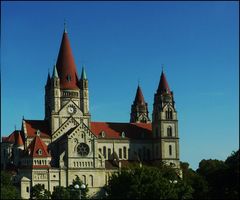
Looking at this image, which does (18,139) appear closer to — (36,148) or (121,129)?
(36,148)

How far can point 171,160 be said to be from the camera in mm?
147375

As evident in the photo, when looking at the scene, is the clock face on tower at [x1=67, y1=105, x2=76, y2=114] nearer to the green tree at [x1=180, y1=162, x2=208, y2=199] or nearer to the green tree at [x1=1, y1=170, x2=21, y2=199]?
the green tree at [x1=1, y1=170, x2=21, y2=199]

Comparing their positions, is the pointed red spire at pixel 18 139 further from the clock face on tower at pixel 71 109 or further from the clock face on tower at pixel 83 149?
the clock face on tower at pixel 83 149

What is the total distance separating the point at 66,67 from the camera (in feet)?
465

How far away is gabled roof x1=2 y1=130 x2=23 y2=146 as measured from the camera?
136 metres

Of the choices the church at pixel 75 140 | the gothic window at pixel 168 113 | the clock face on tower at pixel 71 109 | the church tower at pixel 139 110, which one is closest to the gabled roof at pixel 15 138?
the church at pixel 75 140

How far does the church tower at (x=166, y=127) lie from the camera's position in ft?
484

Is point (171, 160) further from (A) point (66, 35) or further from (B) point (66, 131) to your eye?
(A) point (66, 35)

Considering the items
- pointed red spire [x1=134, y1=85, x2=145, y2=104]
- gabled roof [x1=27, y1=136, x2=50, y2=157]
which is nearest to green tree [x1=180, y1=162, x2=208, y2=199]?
gabled roof [x1=27, y1=136, x2=50, y2=157]

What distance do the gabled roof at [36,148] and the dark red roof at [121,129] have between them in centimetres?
1712

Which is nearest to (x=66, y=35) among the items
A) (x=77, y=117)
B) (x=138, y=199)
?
(x=77, y=117)

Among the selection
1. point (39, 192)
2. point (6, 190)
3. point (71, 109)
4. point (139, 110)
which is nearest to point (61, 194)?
point (39, 192)

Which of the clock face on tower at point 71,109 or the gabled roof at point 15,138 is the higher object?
the clock face on tower at point 71,109

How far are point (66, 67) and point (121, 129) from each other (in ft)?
63.0
